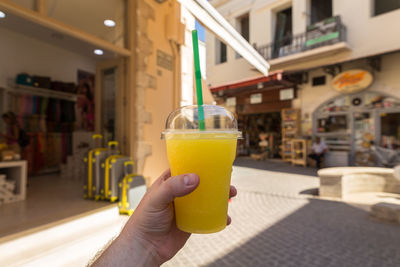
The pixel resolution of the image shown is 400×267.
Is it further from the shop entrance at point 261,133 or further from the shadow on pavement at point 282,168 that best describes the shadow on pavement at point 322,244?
the shop entrance at point 261,133

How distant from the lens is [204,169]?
0.94 m

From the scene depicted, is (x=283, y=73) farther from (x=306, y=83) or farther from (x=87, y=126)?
(x=87, y=126)

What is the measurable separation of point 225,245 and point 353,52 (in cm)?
939


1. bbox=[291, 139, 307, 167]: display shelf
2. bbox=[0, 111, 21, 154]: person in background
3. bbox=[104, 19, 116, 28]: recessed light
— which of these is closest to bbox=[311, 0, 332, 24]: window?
bbox=[291, 139, 307, 167]: display shelf

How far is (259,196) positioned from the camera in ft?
16.5

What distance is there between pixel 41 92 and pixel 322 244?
25.0ft

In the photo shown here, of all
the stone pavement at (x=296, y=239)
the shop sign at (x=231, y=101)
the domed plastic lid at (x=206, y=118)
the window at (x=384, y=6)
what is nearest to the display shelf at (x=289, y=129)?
the shop sign at (x=231, y=101)

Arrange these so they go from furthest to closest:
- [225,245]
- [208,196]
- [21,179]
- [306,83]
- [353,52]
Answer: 1. [306,83]
2. [353,52]
3. [21,179]
4. [225,245]
5. [208,196]

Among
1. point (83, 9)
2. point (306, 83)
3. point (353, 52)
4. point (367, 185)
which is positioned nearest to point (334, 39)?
point (353, 52)

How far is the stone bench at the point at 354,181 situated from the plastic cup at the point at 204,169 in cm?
464

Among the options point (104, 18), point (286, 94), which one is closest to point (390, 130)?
point (286, 94)

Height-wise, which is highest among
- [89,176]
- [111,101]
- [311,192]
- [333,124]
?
[111,101]

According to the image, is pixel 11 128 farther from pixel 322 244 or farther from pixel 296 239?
pixel 322 244

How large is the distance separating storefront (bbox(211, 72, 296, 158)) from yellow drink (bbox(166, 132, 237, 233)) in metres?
9.45
